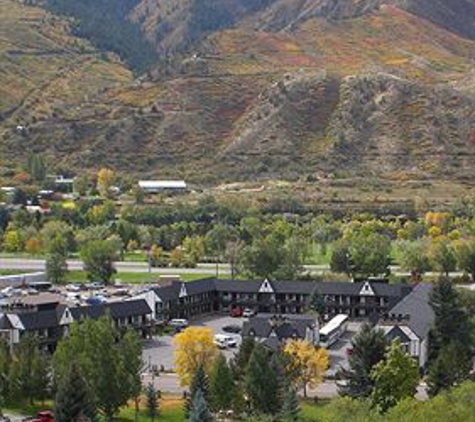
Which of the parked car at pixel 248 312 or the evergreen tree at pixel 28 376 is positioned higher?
the parked car at pixel 248 312

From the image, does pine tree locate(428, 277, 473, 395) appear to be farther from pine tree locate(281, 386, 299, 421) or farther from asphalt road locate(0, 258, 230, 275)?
asphalt road locate(0, 258, 230, 275)

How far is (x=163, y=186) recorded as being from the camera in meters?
156

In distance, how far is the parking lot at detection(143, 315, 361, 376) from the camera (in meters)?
64.8

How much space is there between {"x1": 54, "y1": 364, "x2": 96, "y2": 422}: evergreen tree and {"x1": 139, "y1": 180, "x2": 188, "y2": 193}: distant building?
10857cm

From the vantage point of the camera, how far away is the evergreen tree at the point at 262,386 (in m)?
50.6

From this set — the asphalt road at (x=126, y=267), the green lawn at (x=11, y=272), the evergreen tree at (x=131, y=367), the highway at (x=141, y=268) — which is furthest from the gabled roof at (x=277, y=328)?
the green lawn at (x=11, y=272)

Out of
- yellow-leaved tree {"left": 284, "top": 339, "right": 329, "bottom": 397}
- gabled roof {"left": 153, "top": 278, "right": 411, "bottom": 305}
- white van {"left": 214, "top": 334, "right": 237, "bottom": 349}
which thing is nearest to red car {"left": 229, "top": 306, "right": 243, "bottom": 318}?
gabled roof {"left": 153, "top": 278, "right": 411, "bottom": 305}

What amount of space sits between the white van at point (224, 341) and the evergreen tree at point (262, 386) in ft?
59.8

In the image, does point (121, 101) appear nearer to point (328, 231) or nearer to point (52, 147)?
point (52, 147)

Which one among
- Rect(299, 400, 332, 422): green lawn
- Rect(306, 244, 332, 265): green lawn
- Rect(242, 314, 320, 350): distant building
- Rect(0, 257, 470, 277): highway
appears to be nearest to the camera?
Rect(299, 400, 332, 422): green lawn

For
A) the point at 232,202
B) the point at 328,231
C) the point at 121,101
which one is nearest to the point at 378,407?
the point at 328,231

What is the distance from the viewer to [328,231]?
120375 mm

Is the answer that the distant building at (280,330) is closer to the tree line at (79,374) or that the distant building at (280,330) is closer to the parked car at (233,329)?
the parked car at (233,329)

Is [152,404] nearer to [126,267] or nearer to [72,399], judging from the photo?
[72,399]
